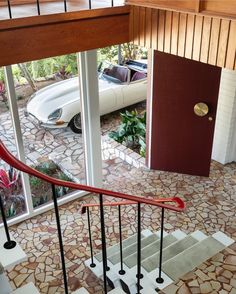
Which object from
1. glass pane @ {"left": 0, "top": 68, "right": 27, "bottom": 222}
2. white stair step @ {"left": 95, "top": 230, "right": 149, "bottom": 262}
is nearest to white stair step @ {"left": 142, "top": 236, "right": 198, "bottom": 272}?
white stair step @ {"left": 95, "top": 230, "right": 149, "bottom": 262}

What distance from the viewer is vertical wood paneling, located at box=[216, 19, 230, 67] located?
2367 mm

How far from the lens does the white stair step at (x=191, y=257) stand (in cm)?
319

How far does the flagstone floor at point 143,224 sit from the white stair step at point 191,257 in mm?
Answer: 120

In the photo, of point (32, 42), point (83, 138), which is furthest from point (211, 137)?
point (32, 42)

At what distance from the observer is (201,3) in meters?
2.46

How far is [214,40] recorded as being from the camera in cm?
249

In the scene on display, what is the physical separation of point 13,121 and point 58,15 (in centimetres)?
142

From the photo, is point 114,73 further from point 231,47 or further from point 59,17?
point 231,47

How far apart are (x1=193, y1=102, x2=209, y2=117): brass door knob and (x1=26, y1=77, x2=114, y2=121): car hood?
5.00 feet

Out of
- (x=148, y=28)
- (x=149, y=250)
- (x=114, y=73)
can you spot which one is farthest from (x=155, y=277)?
(x=114, y=73)

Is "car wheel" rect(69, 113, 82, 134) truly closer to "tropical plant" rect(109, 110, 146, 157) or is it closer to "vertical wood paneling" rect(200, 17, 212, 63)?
"tropical plant" rect(109, 110, 146, 157)

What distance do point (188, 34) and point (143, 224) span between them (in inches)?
90.8

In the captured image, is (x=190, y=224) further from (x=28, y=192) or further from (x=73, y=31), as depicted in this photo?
(x=73, y=31)

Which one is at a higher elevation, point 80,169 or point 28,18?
point 28,18
